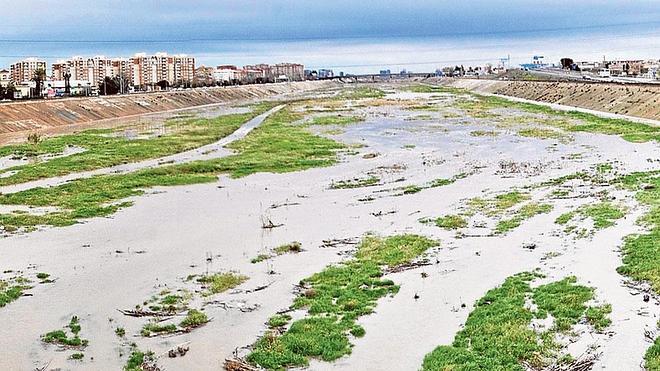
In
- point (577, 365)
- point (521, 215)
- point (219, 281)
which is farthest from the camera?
point (521, 215)

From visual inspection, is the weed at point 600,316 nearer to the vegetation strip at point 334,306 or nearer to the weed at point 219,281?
the vegetation strip at point 334,306

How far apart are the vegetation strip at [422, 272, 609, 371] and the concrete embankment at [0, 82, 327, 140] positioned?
47.1 m

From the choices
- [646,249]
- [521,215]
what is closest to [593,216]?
[521,215]

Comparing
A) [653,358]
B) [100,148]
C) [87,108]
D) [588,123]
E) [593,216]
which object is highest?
[87,108]

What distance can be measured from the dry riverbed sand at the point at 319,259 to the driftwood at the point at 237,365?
0.19 m

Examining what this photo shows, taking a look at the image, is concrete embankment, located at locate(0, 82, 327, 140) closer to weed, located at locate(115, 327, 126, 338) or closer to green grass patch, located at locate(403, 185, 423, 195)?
green grass patch, located at locate(403, 185, 423, 195)

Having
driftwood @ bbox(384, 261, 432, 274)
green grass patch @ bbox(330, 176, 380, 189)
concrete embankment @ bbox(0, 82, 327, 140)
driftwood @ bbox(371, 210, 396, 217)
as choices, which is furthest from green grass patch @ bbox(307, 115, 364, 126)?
driftwood @ bbox(384, 261, 432, 274)

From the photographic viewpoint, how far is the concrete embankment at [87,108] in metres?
59.6

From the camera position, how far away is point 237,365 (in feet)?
34.6

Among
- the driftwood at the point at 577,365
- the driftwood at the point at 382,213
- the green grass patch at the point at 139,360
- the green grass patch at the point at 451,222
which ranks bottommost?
the green grass patch at the point at 139,360

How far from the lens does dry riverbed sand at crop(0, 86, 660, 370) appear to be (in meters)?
11.3

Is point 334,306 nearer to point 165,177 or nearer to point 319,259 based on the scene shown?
point 319,259

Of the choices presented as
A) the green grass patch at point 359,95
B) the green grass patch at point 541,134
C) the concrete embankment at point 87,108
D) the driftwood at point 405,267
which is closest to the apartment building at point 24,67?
the concrete embankment at point 87,108

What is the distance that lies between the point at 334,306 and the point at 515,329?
3318 mm
